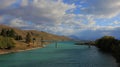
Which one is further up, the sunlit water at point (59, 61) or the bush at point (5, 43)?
the bush at point (5, 43)

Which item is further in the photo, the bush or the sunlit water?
the bush

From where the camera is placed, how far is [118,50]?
90000 mm

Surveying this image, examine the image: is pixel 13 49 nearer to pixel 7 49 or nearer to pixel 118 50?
pixel 7 49

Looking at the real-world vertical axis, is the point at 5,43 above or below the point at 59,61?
above

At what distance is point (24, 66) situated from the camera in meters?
79.5

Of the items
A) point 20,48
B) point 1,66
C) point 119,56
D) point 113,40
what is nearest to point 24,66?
point 1,66

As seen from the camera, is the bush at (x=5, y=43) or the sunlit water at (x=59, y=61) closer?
the sunlit water at (x=59, y=61)

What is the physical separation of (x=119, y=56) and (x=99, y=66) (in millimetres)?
11193

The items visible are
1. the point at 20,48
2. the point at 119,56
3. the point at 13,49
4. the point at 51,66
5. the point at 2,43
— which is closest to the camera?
the point at 51,66

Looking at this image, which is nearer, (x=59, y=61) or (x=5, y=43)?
(x=59, y=61)

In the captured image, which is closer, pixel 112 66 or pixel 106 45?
pixel 112 66

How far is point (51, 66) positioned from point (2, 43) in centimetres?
9116

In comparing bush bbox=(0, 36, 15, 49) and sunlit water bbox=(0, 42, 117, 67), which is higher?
bush bbox=(0, 36, 15, 49)

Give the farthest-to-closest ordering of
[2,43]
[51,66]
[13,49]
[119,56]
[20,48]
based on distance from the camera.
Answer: [20,48], [13,49], [2,43], [119,56], [51,66]
